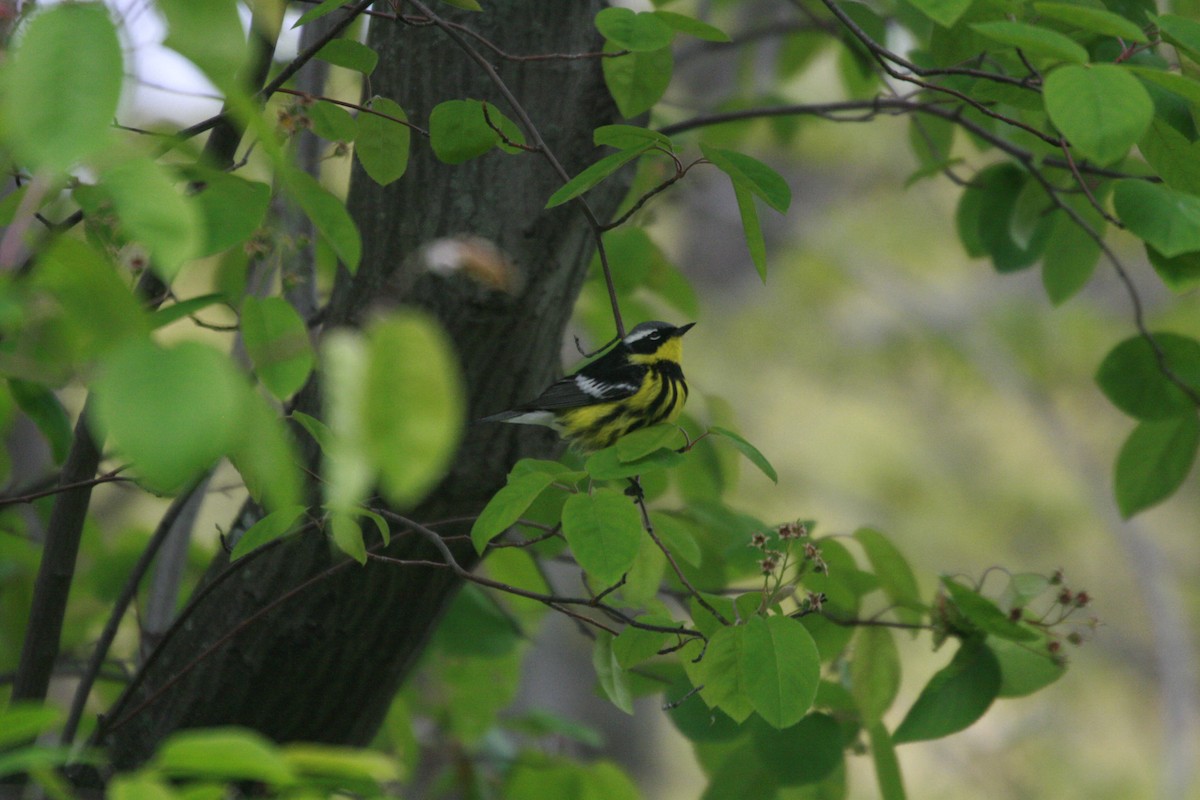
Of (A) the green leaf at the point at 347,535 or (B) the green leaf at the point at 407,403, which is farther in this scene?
(A) the green leaf at the point at 347,535

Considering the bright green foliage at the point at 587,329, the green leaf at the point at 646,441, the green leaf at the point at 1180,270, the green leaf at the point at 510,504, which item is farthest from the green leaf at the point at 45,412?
the green leaf at the point at 1180,270

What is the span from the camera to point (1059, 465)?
23.6ft

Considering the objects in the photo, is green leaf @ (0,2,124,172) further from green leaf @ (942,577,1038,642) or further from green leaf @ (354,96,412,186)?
green leaf @ (942,577,1038,642)

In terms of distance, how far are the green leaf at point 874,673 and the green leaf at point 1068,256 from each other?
0.62 meters

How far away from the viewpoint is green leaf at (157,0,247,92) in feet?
1.70

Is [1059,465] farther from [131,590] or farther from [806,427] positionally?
[131,590]

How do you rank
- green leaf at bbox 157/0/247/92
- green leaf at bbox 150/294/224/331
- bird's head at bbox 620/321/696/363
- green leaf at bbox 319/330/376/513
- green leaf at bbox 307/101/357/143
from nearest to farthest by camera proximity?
green leaf at bbox 319/330/376/513 → green leaf at bbox 157/0/247/92 → green leaf at bbox 150/294/224/331 → green leaf at bbox 307/101/357/143 → bird's head at bbox 620/321/696/363

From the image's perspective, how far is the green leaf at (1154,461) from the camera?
1414 mm

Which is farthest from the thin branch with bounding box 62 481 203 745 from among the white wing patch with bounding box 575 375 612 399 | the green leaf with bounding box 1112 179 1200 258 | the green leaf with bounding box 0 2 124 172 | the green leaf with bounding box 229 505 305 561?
the green leaf with bounding box 1112 179 1200 258

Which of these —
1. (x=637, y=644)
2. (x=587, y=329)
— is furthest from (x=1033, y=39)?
(x=587, y=329)

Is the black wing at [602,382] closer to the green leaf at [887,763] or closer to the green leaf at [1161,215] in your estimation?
the green leaf at [887,763]

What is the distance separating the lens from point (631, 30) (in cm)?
94

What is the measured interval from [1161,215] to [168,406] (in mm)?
863

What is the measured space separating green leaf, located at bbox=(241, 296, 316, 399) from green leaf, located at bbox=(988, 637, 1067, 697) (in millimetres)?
920
